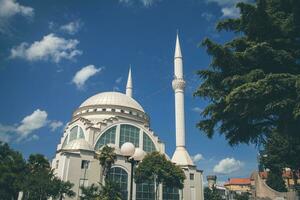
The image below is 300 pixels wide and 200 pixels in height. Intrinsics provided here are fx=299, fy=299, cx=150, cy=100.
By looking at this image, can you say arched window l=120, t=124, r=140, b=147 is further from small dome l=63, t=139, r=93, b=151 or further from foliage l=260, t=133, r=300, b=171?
foliage l=260, t=133, r=300, b=171

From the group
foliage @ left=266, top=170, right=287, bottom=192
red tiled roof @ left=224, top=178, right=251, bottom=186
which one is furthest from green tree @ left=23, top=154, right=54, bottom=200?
red tiled roof @ left=224, top=178, right=251, bottom=186

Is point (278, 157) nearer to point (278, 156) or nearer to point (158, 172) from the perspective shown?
point (278, 156)

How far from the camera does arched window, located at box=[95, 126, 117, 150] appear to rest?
180 feet

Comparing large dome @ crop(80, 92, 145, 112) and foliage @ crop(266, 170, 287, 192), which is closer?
large dome @ crop(80, 92, 145, 112)

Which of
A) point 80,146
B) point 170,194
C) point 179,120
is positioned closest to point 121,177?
point 80,146

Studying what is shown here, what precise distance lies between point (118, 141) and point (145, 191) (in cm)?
1053

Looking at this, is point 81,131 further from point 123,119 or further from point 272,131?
Result: point 272,131

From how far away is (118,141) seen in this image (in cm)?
5662

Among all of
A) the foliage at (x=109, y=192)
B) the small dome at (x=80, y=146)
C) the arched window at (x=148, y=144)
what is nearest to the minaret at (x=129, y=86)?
the arched window at (x=148, y=144)

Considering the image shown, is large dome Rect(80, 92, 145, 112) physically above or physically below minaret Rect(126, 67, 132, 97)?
below

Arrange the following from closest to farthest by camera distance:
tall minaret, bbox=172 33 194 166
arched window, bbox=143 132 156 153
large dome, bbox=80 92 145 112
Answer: tall minaret, bbox=172 33 194 166 → arched window, bbox=143 132 156 153 → large dome, bbox=80 92 145 112

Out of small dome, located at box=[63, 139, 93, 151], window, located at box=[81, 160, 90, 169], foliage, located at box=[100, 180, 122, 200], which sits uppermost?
small dome, located at box=[63, 139, 93, 151]

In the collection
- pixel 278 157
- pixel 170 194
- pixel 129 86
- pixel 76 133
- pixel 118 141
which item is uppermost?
pixel 129 86

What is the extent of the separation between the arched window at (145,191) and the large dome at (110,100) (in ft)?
58.4
